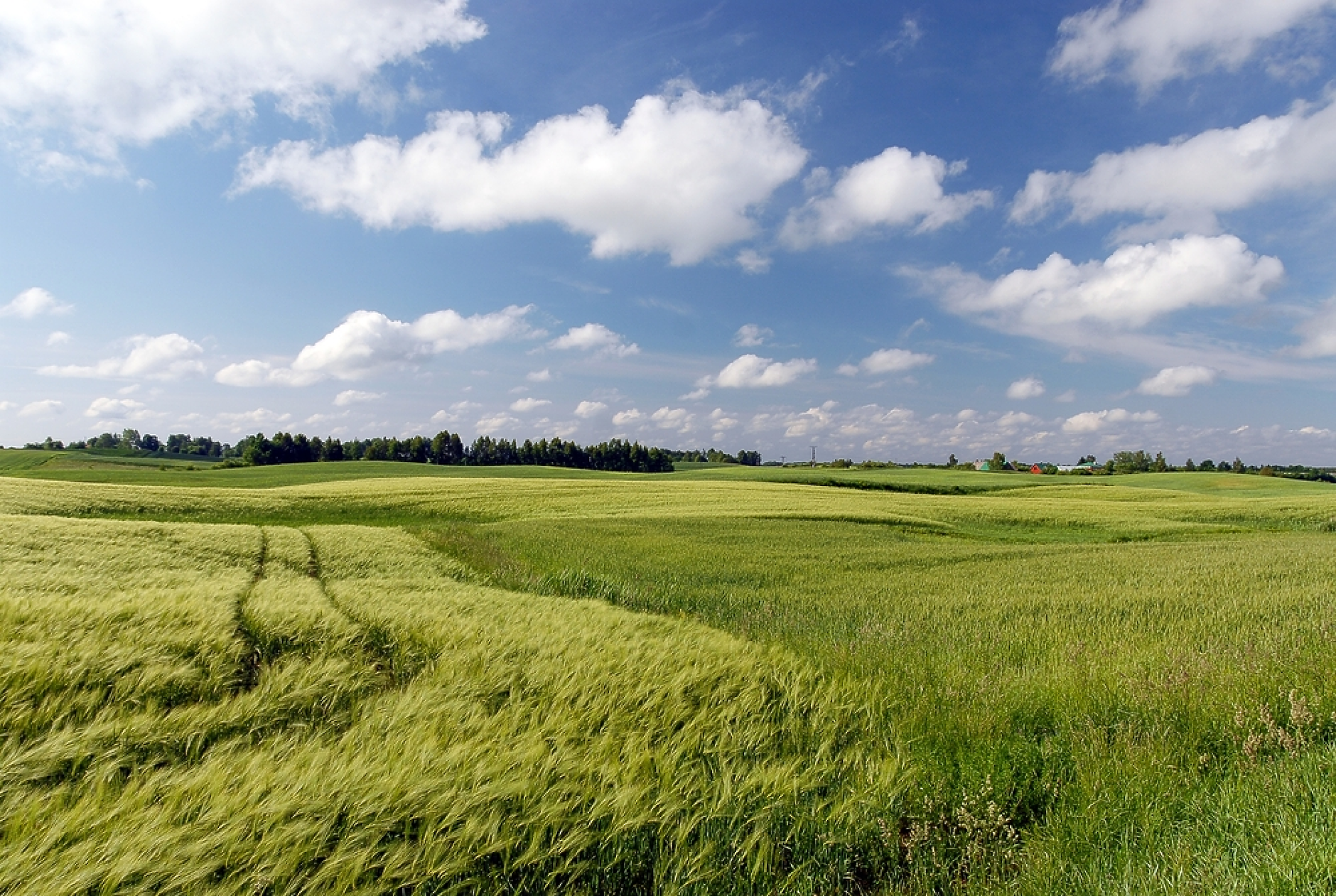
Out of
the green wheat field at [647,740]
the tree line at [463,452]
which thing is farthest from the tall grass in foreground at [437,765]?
the tree line at [463,452]

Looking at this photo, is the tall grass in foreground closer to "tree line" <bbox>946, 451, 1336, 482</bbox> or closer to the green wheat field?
the green wheat field

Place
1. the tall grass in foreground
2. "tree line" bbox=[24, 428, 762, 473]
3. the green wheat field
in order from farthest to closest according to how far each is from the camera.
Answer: "tree line" bbox=[24, 428, 762, 473]
the green wheat field
the tall grass in foreground

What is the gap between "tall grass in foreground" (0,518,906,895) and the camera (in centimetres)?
242

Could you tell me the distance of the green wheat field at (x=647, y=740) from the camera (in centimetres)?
260

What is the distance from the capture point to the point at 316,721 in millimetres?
3887

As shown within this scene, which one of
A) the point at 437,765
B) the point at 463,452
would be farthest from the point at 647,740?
the point at 463,452

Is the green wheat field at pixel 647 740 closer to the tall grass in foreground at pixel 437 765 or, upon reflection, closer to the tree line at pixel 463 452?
the tall grass in foreground at pixel 437 765

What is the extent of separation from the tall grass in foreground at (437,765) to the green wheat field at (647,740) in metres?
0.02

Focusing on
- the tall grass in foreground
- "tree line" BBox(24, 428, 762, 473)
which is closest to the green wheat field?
the tall grass in foreground

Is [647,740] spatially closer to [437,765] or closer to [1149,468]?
[437,765]

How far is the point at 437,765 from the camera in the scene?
3.01m

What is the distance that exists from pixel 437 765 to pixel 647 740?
1236 mm

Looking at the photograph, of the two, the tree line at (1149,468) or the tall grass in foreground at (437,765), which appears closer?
the tall grass in foreground at (437,765)

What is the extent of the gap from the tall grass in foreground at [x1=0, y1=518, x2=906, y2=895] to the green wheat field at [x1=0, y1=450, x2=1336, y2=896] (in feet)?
0.06
